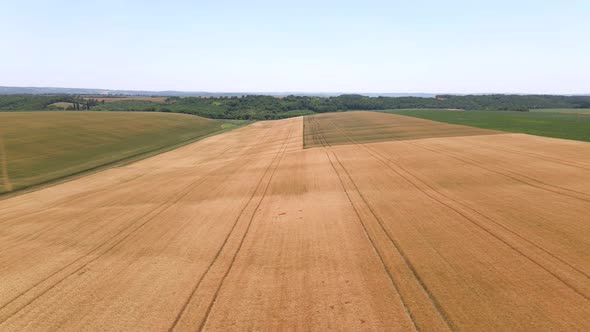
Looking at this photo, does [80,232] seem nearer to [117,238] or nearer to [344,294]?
[117,238]

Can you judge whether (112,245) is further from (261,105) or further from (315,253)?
(261,105)

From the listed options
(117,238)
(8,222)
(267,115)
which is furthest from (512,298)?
(267,115)

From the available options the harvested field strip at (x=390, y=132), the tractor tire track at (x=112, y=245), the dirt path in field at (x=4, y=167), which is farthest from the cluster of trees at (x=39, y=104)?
the tractor tire track at (x=112, y=245)

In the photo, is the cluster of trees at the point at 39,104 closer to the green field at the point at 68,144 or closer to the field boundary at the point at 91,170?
the green field at the point at 68,144

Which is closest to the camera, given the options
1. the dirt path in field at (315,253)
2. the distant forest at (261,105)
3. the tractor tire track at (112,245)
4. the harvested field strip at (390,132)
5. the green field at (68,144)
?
the dirt path in field at (315,253)

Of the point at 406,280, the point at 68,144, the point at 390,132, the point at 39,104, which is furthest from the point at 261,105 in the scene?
the point at 406,280

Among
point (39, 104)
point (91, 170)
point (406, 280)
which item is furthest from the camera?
point (39, 104)

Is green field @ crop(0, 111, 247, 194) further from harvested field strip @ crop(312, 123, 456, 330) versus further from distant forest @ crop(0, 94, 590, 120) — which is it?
distant forest @ crop(0, 94, 590, 120)
